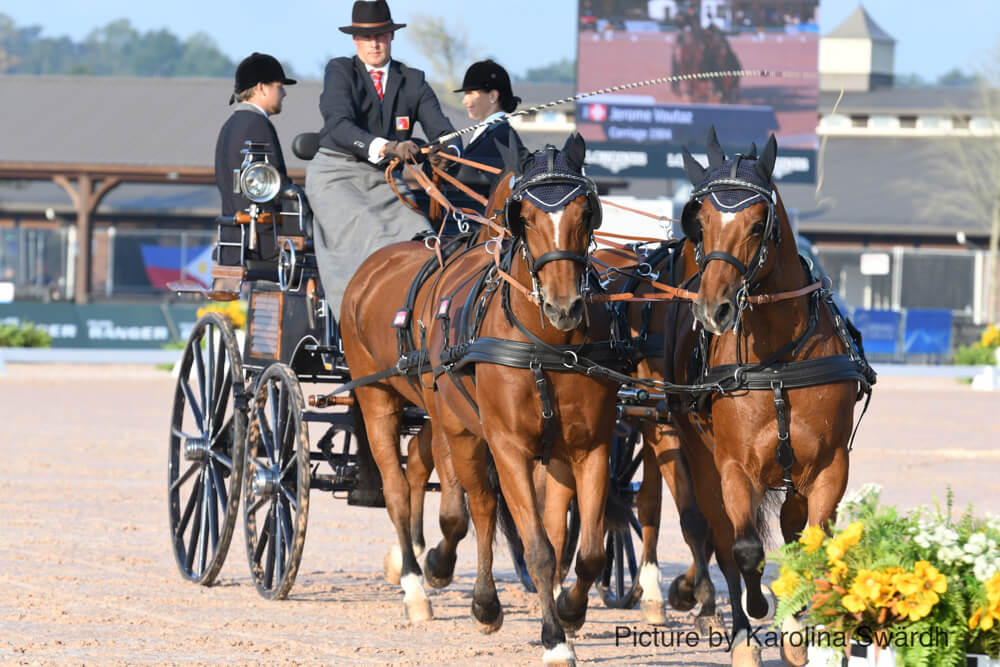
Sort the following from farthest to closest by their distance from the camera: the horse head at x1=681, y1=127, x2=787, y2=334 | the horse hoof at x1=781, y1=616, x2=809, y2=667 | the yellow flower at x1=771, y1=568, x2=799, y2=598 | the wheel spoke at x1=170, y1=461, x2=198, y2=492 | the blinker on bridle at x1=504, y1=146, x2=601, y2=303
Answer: the wheel spoke at x1=170, y1=461, x2=198, y2=492 → the horse hoof at x1=781, y1=616, x2=809, y2=667 → the blinker on bridle at x1=504, y1=146, x2=601, y2=303 → the horse head at x1=681, y1=127, x2=787, y2=334 → the yellow flower at x1=771, y1=568, x2=799, y2=598

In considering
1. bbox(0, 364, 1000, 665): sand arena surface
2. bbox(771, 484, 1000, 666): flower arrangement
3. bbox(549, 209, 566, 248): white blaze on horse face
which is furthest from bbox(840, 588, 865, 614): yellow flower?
bbox(0, 364, 1000, 665): sand arena surface

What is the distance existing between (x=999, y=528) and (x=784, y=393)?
3.67 ft

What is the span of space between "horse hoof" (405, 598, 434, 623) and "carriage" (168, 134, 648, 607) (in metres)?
0.59

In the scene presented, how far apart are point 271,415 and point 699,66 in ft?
83.0

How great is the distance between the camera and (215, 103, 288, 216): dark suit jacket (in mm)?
9148

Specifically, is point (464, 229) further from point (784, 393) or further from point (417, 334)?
point (784, 393)

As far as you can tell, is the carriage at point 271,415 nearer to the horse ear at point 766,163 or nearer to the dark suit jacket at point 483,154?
the dark suit jacket at point 483,154

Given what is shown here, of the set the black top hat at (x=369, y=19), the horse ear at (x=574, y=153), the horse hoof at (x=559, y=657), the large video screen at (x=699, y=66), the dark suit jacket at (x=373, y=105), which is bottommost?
the horse hoof at (x=559, y=657)

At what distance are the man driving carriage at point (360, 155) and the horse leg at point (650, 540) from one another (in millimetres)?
1993

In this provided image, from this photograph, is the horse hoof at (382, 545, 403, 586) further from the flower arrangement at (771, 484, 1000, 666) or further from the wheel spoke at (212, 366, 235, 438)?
the flower arrangement at (771, 484, 1000, 666)

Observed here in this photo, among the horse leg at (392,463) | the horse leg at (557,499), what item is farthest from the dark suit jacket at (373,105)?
the horse leg at (557,499)

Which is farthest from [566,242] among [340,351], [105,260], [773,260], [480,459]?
[105,260]

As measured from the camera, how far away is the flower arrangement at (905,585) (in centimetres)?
466

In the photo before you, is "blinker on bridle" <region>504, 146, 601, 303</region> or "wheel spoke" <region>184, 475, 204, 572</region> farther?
"wheel spoke" <region>184, 475, 204, 572</region>
